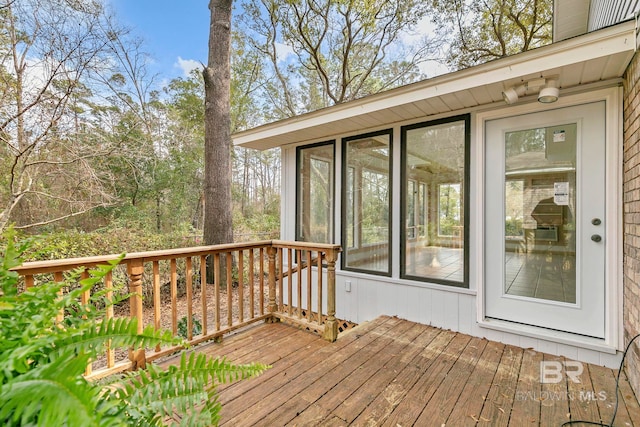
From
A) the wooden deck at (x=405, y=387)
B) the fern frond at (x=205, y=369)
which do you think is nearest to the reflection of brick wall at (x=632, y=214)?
the wooden deck at (x=405, y=387)

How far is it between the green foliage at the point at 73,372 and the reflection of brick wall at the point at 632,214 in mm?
2520

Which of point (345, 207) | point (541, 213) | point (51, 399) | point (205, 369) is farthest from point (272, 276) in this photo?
point (51, 399)

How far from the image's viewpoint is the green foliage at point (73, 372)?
51 centimetres

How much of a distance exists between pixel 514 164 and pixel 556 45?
0.99 metres

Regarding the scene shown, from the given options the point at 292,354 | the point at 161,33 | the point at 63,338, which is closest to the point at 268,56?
the point at 161,33

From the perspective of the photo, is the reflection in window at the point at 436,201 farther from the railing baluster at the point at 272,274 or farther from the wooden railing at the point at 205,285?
the railing baluster at the point at 272,274

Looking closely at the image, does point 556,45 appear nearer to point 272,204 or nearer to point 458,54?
point 458,54

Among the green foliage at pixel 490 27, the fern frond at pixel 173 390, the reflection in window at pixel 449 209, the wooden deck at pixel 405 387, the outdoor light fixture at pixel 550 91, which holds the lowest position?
the wooden deck at pixel 405 387

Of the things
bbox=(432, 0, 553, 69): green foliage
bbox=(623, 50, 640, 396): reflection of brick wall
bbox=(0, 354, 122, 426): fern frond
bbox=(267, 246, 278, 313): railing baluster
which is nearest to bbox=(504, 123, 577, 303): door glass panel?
bbox=(623, 50, 640, 396): reflection of brick wall

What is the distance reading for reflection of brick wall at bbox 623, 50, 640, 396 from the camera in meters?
1.91

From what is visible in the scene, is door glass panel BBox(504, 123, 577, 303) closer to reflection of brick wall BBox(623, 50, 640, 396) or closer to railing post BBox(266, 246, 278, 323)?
reflection of brick wall BBox(623, 50, 640, 396)

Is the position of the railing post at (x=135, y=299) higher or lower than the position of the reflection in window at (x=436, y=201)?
lower

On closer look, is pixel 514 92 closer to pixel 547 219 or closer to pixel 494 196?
pixel 494 196

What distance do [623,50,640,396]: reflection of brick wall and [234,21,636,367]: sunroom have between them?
92mm
